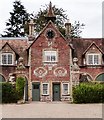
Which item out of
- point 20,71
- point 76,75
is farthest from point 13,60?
point 76,75

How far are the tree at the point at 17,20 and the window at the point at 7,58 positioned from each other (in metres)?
31.3

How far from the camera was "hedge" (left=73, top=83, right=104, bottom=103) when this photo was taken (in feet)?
115

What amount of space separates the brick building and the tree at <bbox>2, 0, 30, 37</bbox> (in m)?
31.9

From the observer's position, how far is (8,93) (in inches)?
1400

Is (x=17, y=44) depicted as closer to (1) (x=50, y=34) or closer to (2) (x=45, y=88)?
(1) (x=50, y=34)

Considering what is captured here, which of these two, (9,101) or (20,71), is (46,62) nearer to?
(20,71)

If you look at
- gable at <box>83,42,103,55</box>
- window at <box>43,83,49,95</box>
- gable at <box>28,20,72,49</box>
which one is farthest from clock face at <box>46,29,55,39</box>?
window at <box>43,83,49,95</box>

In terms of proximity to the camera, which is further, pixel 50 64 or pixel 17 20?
pixel 17 20

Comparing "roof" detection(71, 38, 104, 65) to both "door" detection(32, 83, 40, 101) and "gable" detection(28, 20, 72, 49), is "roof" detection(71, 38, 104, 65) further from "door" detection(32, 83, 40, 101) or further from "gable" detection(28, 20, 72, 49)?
"door" detection(32, 83, 40, 101)

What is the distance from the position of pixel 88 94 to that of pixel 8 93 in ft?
26.5

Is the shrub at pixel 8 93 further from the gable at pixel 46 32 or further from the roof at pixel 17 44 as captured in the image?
the roof at pixel 17 44

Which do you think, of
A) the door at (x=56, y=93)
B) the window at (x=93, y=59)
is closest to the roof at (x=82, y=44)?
the window at (x=93, y=59)

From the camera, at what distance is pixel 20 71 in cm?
3841

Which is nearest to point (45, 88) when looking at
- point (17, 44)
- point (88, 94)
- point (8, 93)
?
point (8, 93)
